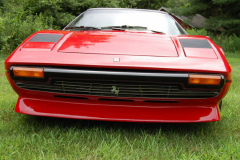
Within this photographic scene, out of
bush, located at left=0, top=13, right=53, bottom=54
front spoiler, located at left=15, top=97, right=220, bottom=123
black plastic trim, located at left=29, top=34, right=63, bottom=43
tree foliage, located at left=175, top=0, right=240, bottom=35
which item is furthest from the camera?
tree foliage, located at left=175, top=0, right=240, bottom=35

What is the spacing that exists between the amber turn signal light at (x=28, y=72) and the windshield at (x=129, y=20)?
3.50 ft

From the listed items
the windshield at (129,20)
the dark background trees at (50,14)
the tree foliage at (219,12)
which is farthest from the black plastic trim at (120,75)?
the tree foliage at (219,12)

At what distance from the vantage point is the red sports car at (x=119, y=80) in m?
1.54

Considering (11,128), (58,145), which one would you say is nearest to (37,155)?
(58,145)

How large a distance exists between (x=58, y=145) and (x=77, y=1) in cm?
1097

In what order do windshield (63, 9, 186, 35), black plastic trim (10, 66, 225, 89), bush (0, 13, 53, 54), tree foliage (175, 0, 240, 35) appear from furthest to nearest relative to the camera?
tree foliage (175, 0, 240, 35) < bush (0, 13, 53, 54) < windshield (63, 9, 186, 35) < black plastic trim (10, 66, 225, 89)

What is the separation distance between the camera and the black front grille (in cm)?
158

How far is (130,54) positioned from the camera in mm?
1674

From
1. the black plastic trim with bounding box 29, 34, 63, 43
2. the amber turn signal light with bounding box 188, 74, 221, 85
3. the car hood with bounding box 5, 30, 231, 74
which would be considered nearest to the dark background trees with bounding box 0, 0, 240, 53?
the black plastic trim with bounding box 29, 34, 63, 43

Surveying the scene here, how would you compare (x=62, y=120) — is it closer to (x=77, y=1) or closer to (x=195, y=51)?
(x=195, y=51)

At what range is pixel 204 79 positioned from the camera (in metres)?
1.54

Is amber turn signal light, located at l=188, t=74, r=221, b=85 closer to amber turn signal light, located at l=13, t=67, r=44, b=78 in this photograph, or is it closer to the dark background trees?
amber turn signal light, located at l=13, t=67, r=44, b=78

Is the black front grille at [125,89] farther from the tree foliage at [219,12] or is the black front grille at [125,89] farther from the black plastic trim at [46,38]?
the tree foliage at [219,12]

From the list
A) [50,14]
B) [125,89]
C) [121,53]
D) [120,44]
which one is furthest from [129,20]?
[50,14]
